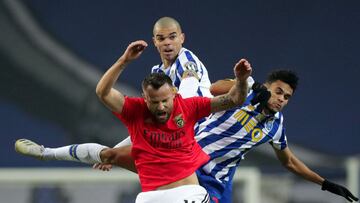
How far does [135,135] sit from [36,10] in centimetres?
395

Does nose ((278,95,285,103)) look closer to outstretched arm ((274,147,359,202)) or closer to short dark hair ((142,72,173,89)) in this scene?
outstretched arm ((274,147,359,202))

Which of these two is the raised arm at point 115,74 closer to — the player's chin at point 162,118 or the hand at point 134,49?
the hand at point 134,49

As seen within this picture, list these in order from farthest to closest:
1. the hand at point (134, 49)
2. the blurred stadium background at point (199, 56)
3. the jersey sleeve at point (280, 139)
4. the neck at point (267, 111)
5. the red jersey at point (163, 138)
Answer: the blurred stadium background at point (199, 56) → the jersey sleeve at point (280, 139) → the neck at point (267, 111) → the red jersey at point (163, 138) → the hand at point (134, 49)

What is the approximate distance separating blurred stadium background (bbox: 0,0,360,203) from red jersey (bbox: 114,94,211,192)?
3.32m

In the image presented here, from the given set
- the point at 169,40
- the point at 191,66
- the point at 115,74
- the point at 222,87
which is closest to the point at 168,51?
the point at 169,40

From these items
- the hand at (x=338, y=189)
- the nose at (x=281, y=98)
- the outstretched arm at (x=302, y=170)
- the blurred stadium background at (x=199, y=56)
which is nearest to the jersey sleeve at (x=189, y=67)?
the nose at (x=281, y=98)

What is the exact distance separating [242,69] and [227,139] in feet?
2.99

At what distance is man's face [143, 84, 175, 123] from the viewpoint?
3711mm

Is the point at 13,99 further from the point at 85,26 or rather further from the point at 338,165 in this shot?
the point at 338,165

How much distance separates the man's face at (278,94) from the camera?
14.4ft

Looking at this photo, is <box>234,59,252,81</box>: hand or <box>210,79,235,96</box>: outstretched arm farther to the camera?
<box>210,79,235,96</box>: outstretched arm

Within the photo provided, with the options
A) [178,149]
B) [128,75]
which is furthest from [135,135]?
[128,75]

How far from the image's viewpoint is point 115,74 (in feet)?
11.9

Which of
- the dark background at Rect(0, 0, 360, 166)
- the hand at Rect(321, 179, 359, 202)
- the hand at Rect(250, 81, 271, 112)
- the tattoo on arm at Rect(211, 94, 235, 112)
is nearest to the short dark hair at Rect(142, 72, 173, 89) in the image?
the tattoo on arm at Rect(211, 94, 235, 112)
